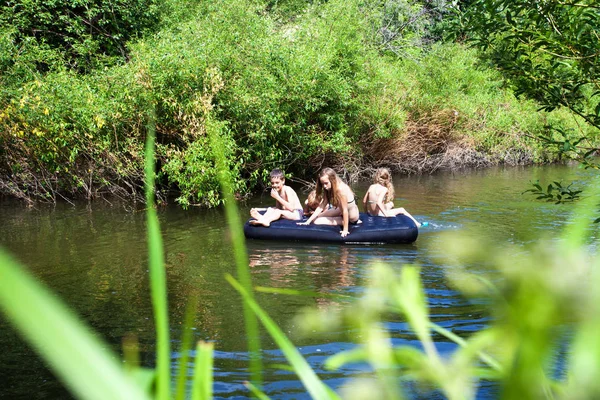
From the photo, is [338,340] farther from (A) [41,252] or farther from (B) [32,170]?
(B) [32,170]

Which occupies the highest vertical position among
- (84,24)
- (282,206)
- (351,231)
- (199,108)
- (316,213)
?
(84,24)

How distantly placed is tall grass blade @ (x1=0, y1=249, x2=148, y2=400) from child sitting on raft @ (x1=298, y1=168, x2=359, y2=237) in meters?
9.23

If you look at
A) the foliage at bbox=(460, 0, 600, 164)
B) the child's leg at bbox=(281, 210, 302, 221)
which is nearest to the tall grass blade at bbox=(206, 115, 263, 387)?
the foliage at bbox=(460, 0, 600, 164)

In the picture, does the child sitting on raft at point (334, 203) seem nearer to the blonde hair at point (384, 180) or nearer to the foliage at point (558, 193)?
the blonde hair at point (384, 180)

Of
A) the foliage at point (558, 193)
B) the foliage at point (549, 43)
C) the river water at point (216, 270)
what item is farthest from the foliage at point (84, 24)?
the foliage at point (558, 193)

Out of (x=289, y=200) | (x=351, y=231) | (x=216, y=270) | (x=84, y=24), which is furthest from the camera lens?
(x=84, y=24)

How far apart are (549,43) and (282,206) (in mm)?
6374

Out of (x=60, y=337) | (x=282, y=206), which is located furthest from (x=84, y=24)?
(x=60, y=337)

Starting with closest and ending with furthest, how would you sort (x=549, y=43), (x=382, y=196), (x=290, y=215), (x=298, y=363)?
(x=298, y=363) → (x=549, y=43) → (x=290, y=215) → (x=382, y=196)

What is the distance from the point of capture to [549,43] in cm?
497

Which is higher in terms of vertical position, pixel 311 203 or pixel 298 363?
pixel 298 363

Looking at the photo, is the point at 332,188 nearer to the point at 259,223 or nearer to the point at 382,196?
the point at 382,196

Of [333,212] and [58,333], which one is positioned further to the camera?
[333,212]

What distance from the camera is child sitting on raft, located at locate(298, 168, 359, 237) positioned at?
9672 mm
